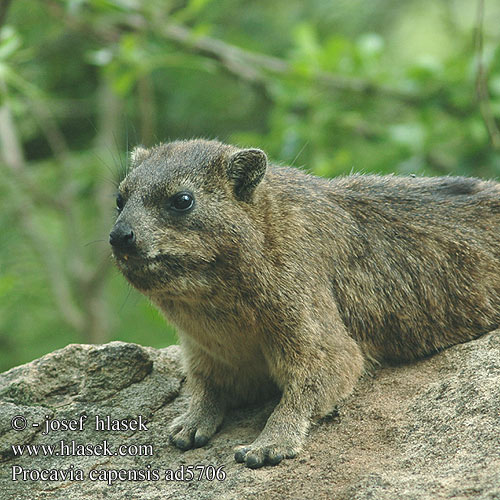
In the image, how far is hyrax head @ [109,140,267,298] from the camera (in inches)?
281

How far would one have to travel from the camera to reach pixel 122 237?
704cm

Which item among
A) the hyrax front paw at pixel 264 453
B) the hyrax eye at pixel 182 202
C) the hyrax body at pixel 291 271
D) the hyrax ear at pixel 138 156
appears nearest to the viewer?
the hyrax front paw at pixel 264 453

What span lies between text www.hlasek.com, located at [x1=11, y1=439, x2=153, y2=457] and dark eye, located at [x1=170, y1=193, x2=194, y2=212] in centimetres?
227

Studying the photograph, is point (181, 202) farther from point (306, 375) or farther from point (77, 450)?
point (77, 450)

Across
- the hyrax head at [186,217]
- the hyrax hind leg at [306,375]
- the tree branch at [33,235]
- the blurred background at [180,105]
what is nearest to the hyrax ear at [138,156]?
the hyrax head at [186,217]

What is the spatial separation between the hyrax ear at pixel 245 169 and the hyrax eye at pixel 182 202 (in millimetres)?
543

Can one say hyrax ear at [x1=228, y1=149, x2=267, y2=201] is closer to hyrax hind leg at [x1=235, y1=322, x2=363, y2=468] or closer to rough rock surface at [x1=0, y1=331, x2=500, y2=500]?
hyrax hind leg at [x1=235, y1=322, x2=363, y2=468]

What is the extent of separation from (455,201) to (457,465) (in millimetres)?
3341

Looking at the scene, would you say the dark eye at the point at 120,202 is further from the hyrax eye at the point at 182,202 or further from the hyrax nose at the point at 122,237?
the hyrax nose at the point at 122,237

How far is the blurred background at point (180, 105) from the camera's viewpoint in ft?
42.8

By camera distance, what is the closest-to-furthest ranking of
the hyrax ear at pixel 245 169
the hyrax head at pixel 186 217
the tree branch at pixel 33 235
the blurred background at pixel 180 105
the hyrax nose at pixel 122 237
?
the hyrax nose at pixel 122 237 → the hyrax head at pixel 186 217 → the hyrax ear at pixel 245 169 → the blurred background at pixel 180 105 → the tree branch at pixel 33 235

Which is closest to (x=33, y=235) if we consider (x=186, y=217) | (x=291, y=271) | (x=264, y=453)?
(x=186, y=217)

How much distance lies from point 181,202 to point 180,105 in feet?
32.3

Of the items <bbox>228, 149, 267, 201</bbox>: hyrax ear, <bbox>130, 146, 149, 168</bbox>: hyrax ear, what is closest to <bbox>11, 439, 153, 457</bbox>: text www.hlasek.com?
<bbox>228, 149, 267, 201</bbox>: hyrax ear
